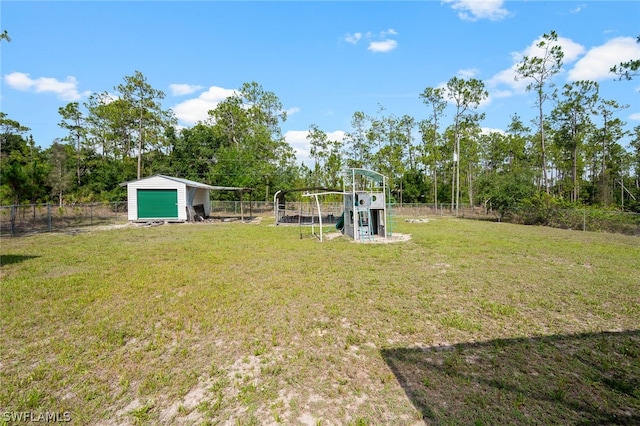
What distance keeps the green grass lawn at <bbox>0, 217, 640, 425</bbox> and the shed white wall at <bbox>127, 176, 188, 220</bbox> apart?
1225cm

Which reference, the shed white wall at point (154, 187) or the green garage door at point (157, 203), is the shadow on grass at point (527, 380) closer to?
A: the shed white wall at point (154, 187)

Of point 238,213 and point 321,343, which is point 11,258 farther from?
point 238,213

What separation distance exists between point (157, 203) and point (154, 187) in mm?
1002

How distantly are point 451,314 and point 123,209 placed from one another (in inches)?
1008

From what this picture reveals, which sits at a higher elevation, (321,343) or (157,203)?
(157,203)

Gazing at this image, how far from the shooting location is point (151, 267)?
23.3 feet

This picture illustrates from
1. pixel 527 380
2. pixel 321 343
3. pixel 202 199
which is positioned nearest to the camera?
pixel 527 380

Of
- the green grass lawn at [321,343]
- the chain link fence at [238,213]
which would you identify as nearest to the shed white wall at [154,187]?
the chain link fence at [238,213]

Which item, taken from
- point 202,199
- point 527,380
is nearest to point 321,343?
point 527,380

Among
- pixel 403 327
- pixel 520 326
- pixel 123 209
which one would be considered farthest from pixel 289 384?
pixel 123 209

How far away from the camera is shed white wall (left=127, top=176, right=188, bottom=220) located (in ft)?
61.5

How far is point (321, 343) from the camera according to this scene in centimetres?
357

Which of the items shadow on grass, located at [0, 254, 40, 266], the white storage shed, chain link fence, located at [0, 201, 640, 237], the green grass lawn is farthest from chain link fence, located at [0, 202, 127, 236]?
the green grass lawn

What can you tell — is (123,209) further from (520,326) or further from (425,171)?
(425,171)
